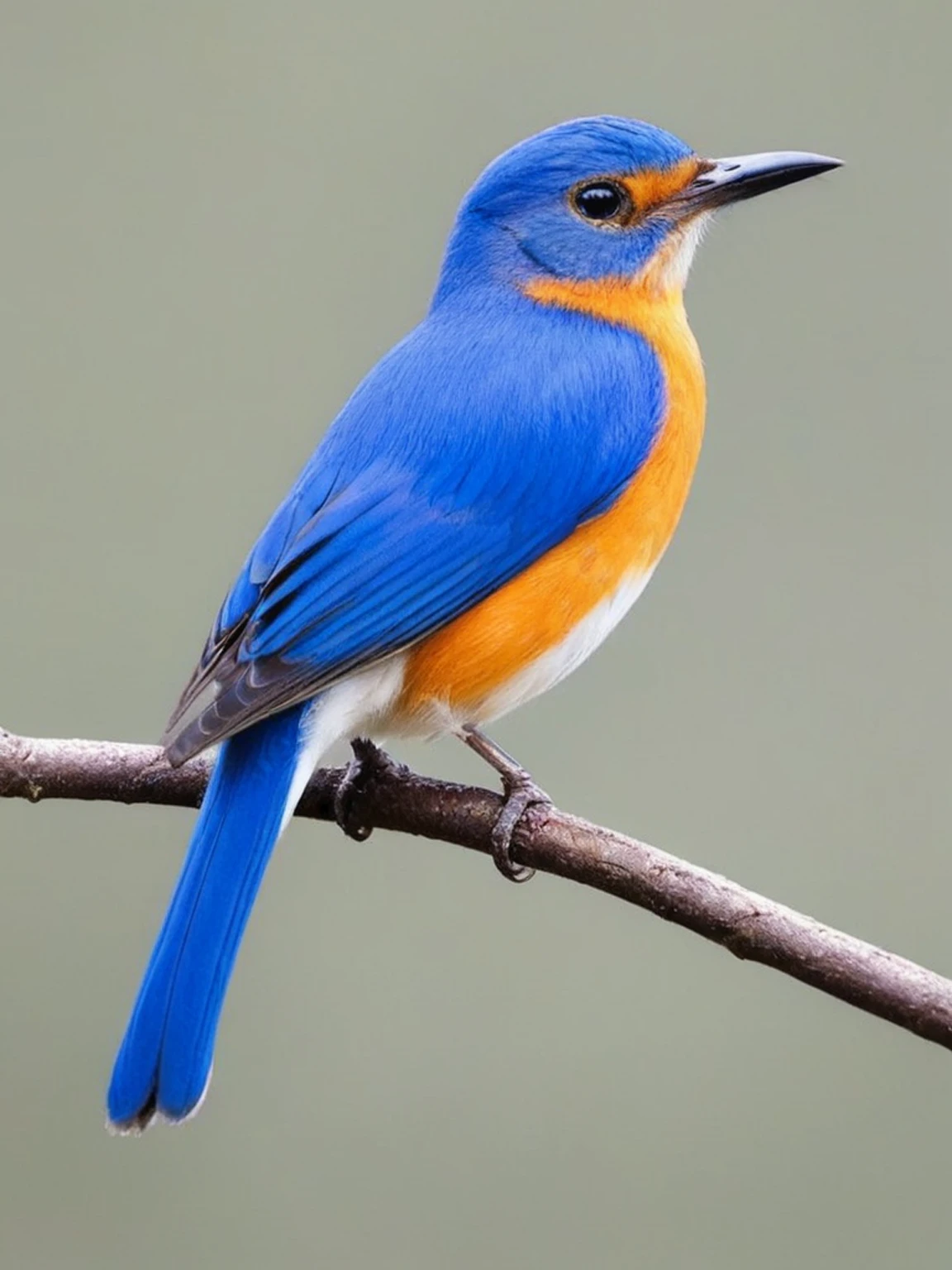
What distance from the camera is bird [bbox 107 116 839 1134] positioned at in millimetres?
3984

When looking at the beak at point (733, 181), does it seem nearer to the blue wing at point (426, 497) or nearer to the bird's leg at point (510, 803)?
the blue wing at point (426, 497)

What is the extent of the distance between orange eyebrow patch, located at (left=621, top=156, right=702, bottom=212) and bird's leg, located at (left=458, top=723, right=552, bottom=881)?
1.34 meters

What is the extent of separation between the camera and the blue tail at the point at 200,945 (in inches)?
152

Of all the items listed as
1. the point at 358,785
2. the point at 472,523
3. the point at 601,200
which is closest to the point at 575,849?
the point at 358,785

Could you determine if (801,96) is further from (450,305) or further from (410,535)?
(410,535)

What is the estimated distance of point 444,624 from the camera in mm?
4301

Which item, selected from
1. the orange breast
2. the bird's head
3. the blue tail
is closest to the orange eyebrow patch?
the bird's head

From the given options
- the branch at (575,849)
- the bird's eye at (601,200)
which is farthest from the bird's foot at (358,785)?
the bird's eye at (601,200)

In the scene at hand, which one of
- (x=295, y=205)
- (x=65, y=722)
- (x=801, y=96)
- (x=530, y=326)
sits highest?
(x=801, y=96)

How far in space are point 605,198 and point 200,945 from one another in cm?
197

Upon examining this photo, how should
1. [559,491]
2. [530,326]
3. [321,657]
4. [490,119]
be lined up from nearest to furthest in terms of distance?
[321,657] → [559,491] → [530,326] → [490,119]

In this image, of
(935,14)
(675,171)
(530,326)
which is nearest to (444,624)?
(530,326)

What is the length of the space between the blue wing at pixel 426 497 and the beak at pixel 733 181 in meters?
0.44

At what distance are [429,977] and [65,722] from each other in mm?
1185
